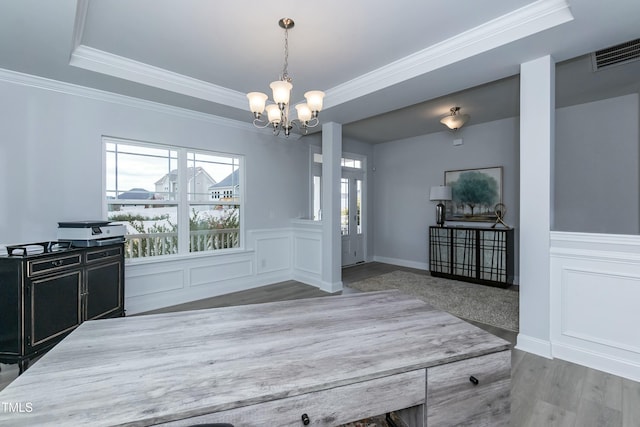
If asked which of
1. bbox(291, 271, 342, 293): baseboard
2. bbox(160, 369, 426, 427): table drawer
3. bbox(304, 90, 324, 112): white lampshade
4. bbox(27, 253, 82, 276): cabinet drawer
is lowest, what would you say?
bbox(291, 271, 342, 293): baseboard

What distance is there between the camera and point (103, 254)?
9.32ft

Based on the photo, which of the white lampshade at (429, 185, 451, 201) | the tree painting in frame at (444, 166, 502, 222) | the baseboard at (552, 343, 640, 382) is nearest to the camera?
the baseboard at (552, 343, 640, 382)

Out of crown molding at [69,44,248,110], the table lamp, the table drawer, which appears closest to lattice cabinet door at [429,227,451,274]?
the table lamp

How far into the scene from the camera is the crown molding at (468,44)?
80.5 inches

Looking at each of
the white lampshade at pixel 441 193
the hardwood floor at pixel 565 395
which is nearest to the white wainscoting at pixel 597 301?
the hardwood floor at pixel 565 395

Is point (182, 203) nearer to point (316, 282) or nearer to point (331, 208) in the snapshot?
point (331, 208)

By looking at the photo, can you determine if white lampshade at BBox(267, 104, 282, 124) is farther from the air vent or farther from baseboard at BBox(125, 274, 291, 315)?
the air vent

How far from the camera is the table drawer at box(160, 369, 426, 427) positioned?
2.77 ft

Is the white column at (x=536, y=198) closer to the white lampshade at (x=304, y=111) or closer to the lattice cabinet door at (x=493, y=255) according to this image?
the white lampshade at (x=304, y=111)

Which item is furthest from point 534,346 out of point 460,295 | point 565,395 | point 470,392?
point 470,392

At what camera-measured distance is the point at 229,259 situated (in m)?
4.29

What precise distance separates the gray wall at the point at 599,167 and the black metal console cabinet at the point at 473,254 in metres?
0.76

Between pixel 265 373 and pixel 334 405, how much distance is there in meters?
0.25

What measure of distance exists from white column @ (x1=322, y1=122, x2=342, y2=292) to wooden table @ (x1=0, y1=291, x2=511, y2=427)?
294 cm
